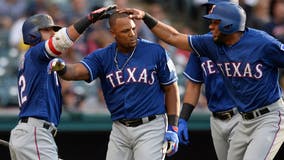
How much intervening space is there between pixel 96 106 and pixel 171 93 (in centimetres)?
326

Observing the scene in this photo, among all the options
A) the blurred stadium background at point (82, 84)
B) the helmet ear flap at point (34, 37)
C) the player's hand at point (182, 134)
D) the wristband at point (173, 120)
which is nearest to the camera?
the wristband at point (173, 120)

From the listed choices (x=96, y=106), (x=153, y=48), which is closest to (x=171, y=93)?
(x=153, y=48)

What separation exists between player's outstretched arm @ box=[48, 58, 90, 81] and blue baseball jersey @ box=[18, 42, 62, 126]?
0.21m

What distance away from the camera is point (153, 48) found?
7418mm

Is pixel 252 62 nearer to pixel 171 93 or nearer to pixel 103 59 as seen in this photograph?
pixel 171 93

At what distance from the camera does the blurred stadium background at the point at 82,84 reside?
32.7ft

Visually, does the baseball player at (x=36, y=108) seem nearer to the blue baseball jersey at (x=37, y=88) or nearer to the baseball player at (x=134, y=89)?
the blue baseball jersey at (x=37, y=88)

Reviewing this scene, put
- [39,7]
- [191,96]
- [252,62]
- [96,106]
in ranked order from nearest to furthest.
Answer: [252,62]
[191,96]
[96,106]
[39,7]

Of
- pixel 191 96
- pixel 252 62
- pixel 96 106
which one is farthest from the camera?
pixel 96 106

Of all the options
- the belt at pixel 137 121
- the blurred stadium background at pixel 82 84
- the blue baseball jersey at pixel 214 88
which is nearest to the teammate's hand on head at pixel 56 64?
the belt at pixel 137 121

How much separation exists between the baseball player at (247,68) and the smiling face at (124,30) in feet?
0.39

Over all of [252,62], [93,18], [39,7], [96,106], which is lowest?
[96,106]

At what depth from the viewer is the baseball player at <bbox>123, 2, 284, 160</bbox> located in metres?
7.11

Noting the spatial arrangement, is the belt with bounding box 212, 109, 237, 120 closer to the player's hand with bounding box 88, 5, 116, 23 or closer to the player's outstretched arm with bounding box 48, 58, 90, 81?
the player's outstretched arm with bounding box 48, 58, 90, 81
